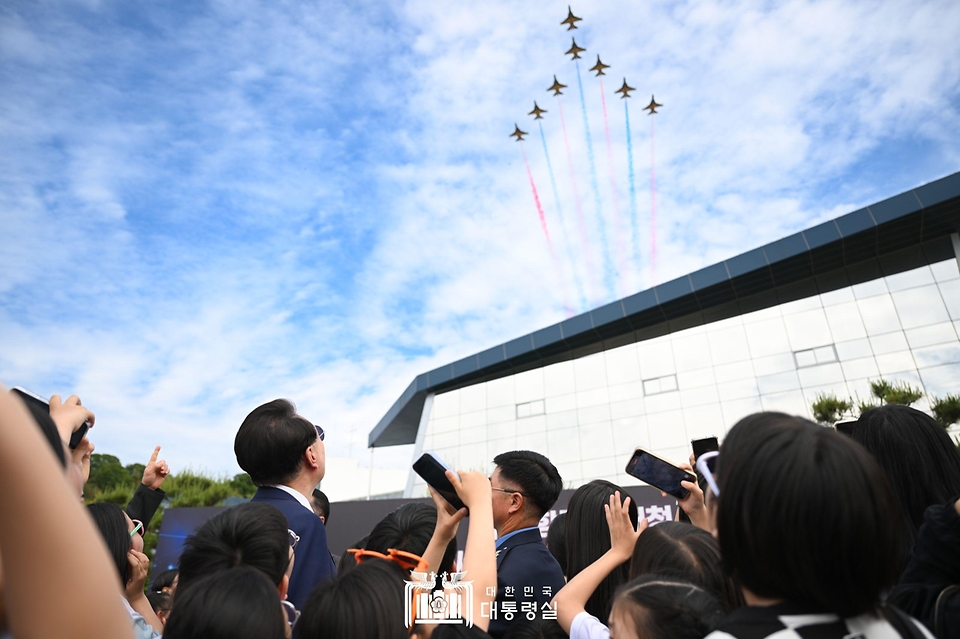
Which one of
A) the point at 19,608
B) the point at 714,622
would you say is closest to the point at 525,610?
the point at 714,622

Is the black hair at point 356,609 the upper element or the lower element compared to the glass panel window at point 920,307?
lower

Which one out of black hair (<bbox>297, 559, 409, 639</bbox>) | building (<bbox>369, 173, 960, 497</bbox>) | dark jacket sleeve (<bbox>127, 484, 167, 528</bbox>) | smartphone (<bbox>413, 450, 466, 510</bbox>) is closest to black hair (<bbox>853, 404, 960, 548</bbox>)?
smartphone (<bbox>413, 450, 466, 510</bbox>)

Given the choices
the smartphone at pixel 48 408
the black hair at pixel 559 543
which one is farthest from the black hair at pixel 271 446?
the black hair at pixel 559 543

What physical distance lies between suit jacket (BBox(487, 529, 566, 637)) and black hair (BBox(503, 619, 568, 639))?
9cm

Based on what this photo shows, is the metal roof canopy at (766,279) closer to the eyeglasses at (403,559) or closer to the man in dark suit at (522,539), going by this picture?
the man in dark suit at (522,539)

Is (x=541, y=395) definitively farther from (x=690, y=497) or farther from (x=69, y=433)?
(x=69, y=433)

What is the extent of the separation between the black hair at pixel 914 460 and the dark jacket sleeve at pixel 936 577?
13.8 inches

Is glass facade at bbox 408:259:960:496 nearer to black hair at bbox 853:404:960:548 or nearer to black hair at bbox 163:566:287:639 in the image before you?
black hair at bbox 853:404:960:548

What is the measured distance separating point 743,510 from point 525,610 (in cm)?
152

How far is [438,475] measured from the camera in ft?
6.61

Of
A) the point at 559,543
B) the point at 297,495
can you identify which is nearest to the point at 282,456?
the point at 297,495

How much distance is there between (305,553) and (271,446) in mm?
556

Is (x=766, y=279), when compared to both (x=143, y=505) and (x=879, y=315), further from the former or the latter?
(x=143, y=505)

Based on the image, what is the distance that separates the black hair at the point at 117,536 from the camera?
8.45 ft
